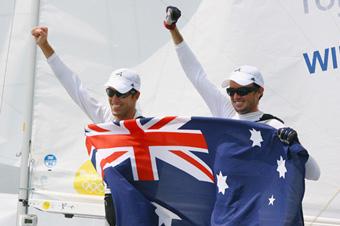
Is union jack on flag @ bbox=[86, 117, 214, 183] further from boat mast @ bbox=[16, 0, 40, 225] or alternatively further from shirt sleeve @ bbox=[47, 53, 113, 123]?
boat mast @ bbox=[16, 0, 40, 225]

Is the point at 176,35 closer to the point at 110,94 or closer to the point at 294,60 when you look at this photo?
the point at 110,94

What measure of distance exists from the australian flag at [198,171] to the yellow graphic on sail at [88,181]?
62 centimetres

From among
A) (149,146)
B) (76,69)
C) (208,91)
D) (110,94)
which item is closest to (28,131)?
(76,69)

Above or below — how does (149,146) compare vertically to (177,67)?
below

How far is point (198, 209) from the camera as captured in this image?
335 centimetres

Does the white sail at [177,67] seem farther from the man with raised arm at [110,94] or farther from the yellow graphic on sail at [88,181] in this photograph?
the man with raised arm at [110,94]

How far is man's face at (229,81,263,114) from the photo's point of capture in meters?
3.31

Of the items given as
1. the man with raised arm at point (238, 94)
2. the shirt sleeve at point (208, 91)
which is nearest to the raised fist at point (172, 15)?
the man with raised arm at point (238, 94)

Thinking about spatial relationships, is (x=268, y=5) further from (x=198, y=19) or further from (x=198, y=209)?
(x=198, y=209)

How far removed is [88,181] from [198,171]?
102cm

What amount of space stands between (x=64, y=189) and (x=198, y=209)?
3.69 feet

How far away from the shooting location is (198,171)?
3354mm

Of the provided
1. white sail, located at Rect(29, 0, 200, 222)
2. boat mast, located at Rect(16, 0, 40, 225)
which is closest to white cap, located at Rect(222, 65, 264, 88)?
white sail, located at Rect(29, 0, 200, 222)

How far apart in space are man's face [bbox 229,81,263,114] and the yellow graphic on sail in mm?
1094
